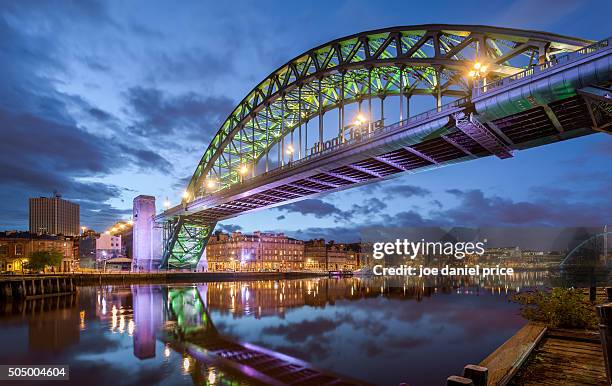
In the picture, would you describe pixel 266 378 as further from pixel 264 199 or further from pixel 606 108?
pixel 264 199

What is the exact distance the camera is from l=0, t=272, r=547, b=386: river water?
16.8 m

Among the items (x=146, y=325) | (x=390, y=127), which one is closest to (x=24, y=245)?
(x=146, y=325)

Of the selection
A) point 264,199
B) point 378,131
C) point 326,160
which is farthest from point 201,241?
point 378,131

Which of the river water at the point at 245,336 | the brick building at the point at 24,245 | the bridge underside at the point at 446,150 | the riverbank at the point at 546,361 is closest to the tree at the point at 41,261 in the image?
the river water at the point at 245,336

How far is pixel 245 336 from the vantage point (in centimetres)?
2452

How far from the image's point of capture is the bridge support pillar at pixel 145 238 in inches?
3098

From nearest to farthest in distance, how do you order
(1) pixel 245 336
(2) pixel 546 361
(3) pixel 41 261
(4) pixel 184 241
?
1. (2) pixel 546 361
2. (1) pixel 245 336
3. (3) pixel 41 261
4. (4) pixel 184 241

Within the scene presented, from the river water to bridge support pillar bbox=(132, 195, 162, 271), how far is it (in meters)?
36.5

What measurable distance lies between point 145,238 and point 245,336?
198ft

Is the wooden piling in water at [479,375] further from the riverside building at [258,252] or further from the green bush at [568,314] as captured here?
the riverside building at [258,252]

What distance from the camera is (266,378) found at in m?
15.6

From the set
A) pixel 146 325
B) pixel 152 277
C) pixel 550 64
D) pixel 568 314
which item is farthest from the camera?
pixel 152 277

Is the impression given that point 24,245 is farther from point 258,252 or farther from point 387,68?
point 387,68

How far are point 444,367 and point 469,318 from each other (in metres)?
16.1
